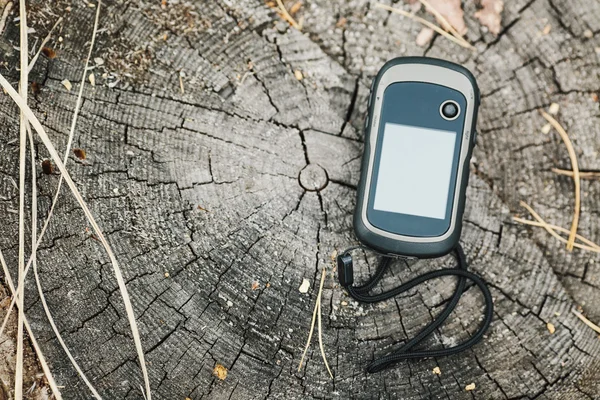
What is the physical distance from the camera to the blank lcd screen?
1.91 meters

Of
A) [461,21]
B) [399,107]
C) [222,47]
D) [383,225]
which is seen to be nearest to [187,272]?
[383,225]

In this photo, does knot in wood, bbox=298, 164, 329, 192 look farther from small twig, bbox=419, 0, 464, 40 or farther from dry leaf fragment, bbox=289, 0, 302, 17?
small twig, bbox=419, 0, 464, 40

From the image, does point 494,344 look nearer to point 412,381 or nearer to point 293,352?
point 412,381

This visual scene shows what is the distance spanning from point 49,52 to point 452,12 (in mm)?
1499

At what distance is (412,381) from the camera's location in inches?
75.9

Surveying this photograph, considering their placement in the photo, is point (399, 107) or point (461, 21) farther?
point (461, 21)

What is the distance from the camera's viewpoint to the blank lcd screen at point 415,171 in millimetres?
1910

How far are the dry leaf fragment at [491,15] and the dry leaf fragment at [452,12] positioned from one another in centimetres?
6

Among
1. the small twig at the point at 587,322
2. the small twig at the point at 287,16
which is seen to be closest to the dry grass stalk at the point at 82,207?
the small twig at the point at 287,16

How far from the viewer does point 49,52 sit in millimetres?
1938

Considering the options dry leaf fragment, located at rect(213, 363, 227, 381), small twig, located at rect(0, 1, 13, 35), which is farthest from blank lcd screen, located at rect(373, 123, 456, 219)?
small twig, located at rect(0, 1, 13, 35)

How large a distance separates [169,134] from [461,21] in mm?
1190

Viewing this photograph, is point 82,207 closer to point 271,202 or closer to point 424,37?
point 271,202

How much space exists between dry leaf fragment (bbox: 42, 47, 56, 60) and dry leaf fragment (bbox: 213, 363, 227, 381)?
1.23m
